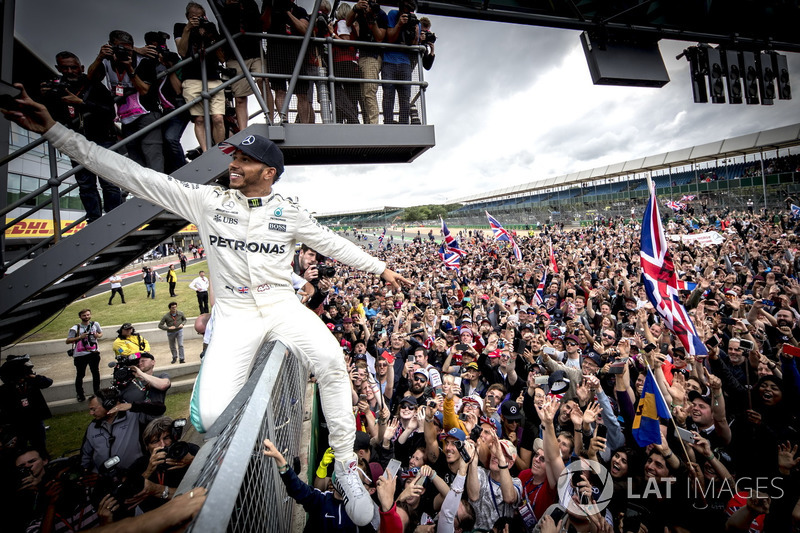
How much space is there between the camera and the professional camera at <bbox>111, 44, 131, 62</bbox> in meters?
3.56

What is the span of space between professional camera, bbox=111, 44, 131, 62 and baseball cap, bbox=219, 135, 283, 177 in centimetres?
257

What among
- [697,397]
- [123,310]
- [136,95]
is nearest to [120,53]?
[136,95]

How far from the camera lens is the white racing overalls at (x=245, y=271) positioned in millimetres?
1979

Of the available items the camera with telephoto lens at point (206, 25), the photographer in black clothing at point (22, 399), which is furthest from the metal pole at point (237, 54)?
the photographer in black clothing at point (22, 399)

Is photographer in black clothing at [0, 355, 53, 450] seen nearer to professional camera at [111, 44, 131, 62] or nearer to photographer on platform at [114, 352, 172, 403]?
photographer on platform at [114, 352, 172, 403]

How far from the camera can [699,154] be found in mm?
40562

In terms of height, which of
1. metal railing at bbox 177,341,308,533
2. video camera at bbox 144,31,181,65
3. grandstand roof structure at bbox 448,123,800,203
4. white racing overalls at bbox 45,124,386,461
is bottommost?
metal railing at bbox 177,341,308,533

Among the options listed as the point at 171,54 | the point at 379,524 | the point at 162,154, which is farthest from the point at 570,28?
the point at 379,524

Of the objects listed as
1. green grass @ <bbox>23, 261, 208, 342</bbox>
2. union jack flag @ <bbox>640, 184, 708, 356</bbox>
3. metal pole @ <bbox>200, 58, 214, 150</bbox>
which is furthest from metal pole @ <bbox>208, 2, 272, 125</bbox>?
green grass @ <bbox>23, 261, 208, 342</bbox>

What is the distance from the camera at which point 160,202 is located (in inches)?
83.6

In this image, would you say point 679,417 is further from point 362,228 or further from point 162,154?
point 362,228

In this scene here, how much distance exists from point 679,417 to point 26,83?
1048 centimetres

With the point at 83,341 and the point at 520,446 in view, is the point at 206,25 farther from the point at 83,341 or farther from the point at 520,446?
the point at 83,341

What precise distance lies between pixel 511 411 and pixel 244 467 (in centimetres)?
404
